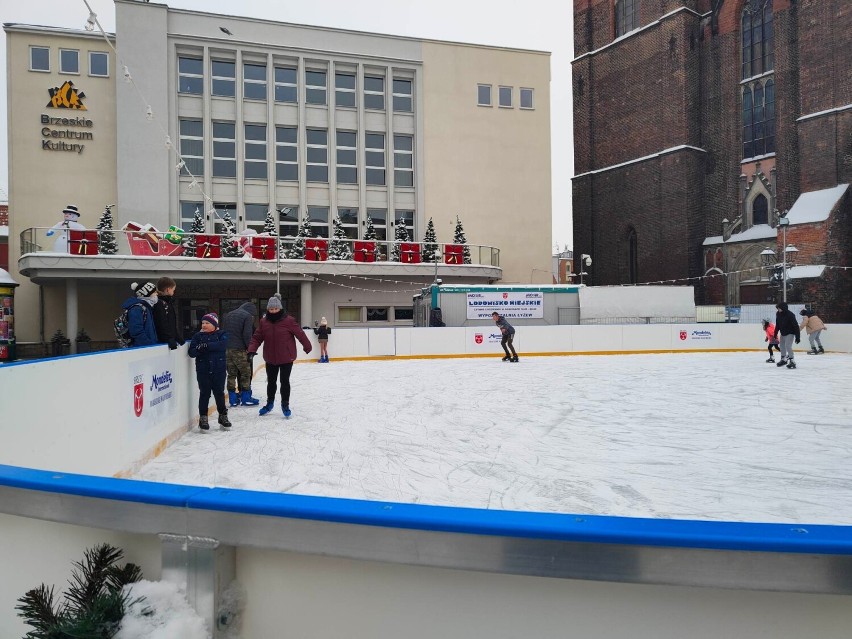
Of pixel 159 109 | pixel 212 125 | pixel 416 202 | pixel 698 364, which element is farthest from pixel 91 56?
pixel 698 364

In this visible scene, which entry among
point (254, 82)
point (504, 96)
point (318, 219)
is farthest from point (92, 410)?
point (504, 96)

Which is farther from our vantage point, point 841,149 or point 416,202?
point 416,202

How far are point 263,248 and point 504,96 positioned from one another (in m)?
16.7

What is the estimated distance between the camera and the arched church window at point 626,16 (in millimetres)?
38188

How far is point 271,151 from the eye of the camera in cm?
3020

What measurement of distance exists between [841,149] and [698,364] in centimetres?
1975

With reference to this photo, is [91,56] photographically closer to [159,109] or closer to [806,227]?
[159,109]

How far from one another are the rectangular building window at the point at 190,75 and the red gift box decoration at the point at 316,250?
34.7 feet

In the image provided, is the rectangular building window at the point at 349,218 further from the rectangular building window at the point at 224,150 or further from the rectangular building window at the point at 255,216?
the rectangular building window at the point at 224,150

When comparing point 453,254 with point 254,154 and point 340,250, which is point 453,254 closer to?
point 340,250

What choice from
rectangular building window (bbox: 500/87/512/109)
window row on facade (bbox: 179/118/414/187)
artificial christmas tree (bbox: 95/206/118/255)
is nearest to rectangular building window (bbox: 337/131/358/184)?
window row on facade (bbox: 179/118/414/187)

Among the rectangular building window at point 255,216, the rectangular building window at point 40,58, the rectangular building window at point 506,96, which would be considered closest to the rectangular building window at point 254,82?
the rectangular building window at point 255,216

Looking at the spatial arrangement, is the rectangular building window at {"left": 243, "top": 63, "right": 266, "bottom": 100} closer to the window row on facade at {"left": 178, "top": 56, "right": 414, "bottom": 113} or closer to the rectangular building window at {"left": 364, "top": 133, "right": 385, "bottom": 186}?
the window row on facade at {"left": 178, "top": 56, "right": 414, "bottom": 113}

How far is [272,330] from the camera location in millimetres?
8695
